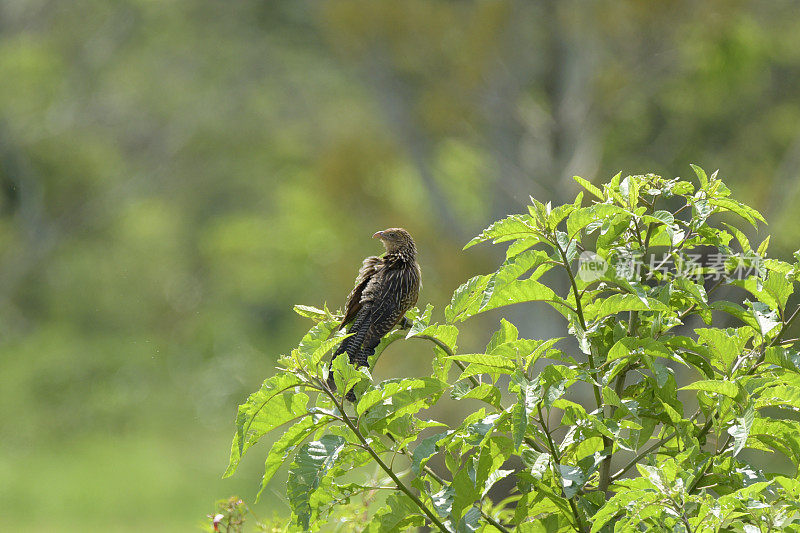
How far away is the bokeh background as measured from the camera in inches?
297

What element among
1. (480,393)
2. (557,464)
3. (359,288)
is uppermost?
(359,288)

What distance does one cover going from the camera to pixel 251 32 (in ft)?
36.4

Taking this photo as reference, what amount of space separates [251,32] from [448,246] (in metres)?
4.61

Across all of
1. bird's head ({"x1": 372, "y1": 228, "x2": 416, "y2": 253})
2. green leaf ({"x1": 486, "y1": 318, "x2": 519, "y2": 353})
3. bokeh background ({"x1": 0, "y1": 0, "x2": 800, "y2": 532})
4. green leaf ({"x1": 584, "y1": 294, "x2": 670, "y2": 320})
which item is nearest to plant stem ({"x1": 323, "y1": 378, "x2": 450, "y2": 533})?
green leaf ({"x1": 486, "y1": 318, "x2": 519, "y2": 353})

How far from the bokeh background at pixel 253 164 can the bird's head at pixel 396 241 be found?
444 cm

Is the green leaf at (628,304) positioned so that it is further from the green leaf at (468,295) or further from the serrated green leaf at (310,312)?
the serrated green leaf at (310,312)

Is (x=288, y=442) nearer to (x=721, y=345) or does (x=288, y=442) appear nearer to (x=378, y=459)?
(x=378, y=459)

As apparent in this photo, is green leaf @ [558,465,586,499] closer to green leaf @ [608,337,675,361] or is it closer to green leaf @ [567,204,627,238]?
green leaf @ [608,337,675,361]

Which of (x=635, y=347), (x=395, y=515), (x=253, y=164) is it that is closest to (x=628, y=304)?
(x=635, y=347)

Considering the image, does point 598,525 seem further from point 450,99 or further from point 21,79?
point 21,79

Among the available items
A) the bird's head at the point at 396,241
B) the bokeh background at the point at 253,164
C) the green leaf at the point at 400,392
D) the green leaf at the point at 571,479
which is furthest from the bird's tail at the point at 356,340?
the bokeh background at the point at 253,164

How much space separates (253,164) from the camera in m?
16.0

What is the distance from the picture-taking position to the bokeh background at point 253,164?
754cm

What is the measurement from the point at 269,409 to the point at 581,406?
0.43 metres
